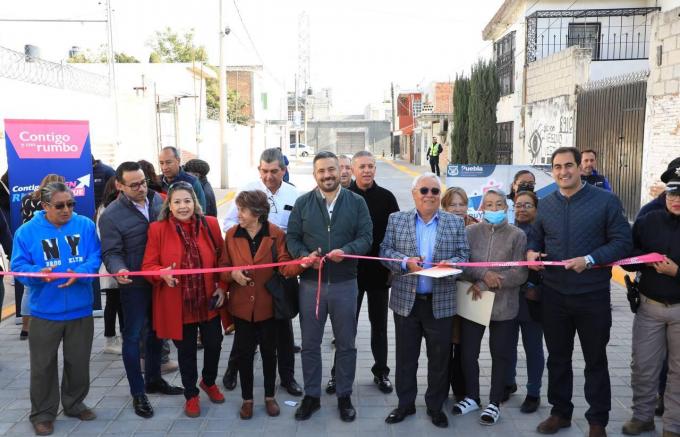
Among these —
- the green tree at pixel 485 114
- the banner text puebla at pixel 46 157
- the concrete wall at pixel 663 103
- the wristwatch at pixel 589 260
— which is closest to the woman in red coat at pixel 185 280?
the wristwatch at pixel 589 260

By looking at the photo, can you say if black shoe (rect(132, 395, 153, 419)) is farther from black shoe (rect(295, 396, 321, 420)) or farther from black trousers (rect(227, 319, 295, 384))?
black shoe (rect(295, 396, 321, 420))

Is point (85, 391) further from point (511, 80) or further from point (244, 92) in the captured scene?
point (244, 92)

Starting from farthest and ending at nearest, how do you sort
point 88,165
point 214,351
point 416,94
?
point 416,94
point 88,165
point 214,351

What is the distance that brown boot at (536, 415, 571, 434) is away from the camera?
4203 millimetres

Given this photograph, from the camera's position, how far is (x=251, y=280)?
4426mm

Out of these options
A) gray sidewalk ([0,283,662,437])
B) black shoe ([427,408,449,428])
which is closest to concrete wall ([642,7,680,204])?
gray sidewalk ([0,283,662,437])

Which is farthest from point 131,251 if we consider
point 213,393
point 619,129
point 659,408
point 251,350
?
point 619,129

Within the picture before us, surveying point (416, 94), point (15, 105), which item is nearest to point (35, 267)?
point (15, 105)

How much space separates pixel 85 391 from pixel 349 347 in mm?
2032

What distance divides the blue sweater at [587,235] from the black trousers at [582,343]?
0.09 metres

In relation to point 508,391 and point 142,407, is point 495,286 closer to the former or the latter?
point 508,391

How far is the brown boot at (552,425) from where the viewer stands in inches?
165

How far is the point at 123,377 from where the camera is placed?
5344 mm

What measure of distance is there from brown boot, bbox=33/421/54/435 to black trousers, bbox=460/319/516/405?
9.97 ft
